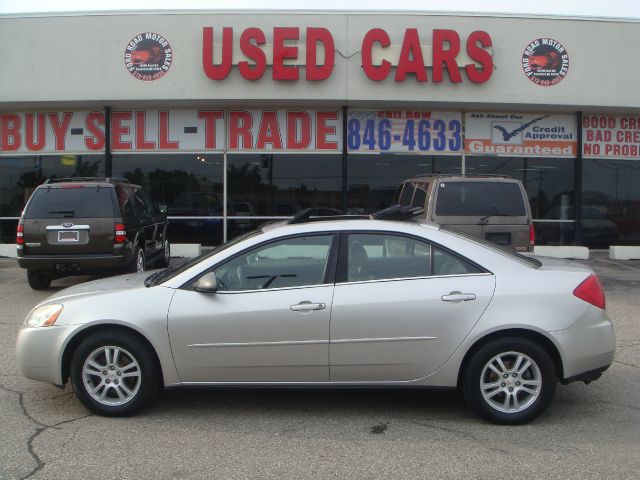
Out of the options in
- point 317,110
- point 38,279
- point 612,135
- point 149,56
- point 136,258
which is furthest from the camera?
point 612,135

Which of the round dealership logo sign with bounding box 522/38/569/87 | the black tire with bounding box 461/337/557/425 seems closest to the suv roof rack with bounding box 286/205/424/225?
the black tire with bounding box 461/337/557/425

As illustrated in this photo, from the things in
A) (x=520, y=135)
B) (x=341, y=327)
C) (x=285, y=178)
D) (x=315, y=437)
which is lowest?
(x=315, y=437)

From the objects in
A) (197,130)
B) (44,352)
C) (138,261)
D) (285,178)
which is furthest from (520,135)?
(44,352)

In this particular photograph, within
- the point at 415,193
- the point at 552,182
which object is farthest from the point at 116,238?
the point at 552,182

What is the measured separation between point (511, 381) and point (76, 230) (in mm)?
7339

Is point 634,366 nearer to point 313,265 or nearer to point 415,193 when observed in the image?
point 313,265

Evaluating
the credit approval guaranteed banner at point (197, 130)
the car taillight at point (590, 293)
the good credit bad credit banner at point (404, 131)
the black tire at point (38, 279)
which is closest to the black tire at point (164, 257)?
the black tire at point (38, 279)

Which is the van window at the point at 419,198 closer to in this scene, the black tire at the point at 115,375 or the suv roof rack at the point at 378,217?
the suv roof rack at the point at 378,217

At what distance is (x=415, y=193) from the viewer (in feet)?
33.7

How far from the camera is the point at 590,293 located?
483 centimetres

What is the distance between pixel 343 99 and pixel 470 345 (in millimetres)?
10532

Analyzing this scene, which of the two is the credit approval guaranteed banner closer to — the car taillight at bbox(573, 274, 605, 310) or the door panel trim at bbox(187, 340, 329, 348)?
the car taillight at bbox(573, 274, 605, 310)

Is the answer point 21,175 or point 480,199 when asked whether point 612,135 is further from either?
point 21,175

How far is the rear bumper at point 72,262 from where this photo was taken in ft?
31.9
